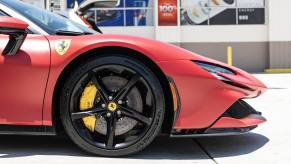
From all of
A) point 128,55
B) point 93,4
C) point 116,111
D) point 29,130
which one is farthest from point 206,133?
point 93,4

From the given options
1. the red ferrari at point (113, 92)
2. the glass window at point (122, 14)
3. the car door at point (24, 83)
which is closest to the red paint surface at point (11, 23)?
the red ferrari at point (113, 92)

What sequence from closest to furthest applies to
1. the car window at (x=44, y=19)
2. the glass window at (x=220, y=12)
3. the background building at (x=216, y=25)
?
the car window at (x=44, y=19), the background building at (x=216, y=25), the glass window at (x=220, y=12)

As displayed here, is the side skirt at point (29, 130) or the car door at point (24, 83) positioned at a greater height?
the car door at point (24, 83)

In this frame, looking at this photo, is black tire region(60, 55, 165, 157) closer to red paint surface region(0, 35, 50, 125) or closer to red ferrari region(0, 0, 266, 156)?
red ferrari region(0, 0, 266, 156)

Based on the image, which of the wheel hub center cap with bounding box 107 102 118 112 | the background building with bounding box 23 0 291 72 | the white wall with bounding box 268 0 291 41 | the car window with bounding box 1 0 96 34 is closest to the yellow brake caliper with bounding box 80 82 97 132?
the wheel hub center cap with bounding box 107 102 118 112

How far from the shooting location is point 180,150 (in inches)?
152

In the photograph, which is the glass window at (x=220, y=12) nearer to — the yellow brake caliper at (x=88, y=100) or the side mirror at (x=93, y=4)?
the side mirror at (x=93, y=4)

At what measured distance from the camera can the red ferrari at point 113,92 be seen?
3479 mm

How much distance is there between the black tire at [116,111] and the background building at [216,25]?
14.6 meters

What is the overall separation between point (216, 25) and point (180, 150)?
14.8 metres

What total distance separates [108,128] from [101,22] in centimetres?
1493

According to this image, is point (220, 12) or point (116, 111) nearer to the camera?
point (116, 111)

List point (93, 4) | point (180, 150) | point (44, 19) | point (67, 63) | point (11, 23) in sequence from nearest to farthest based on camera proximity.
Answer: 1. point (11, 23)
2. point (67, 63)
3. point (180, 150)
4. point (44, 19)
5. point (93, 4)

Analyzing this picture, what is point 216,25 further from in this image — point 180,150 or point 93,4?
point 180,150
